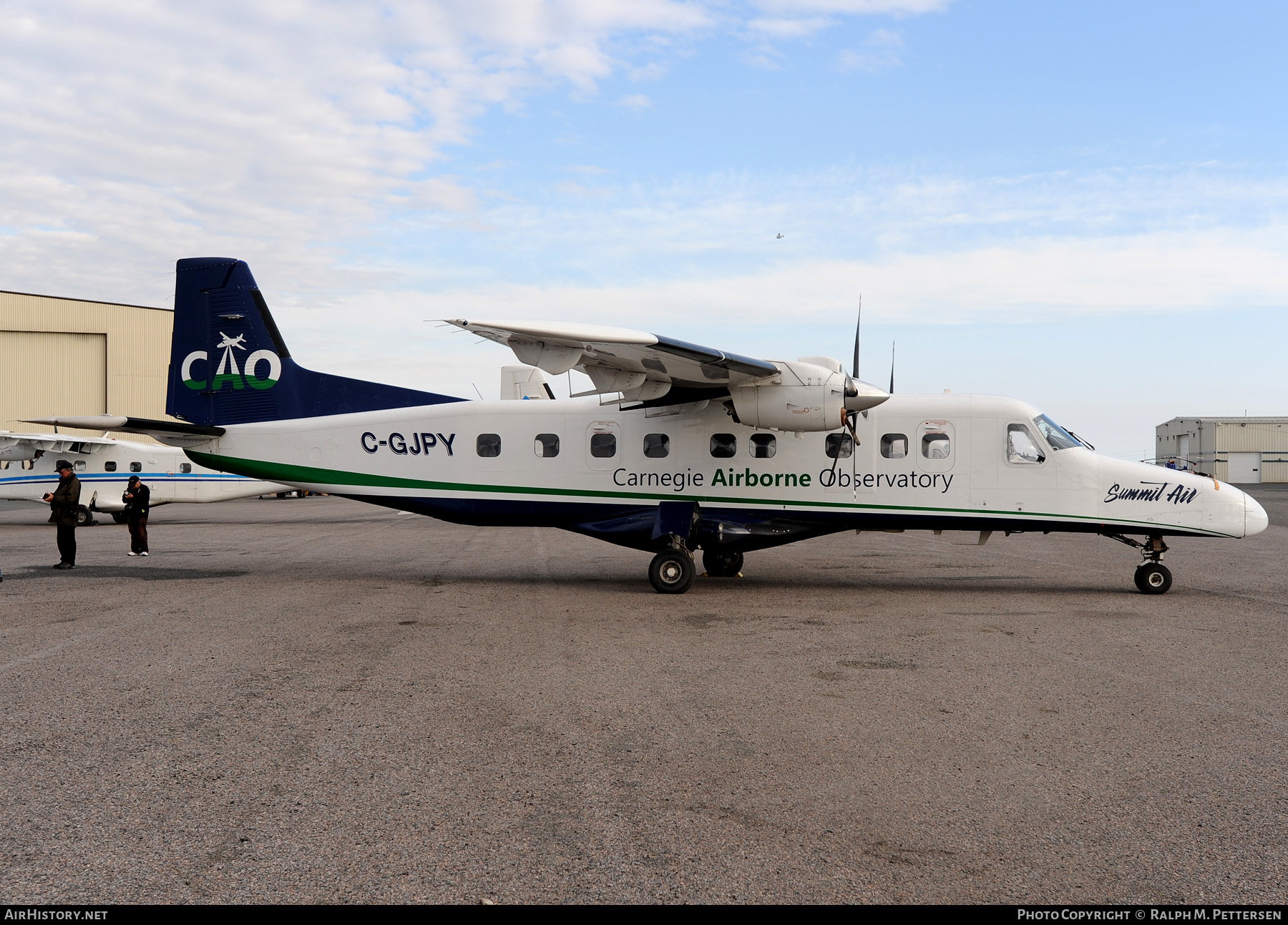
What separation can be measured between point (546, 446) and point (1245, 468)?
259 feet

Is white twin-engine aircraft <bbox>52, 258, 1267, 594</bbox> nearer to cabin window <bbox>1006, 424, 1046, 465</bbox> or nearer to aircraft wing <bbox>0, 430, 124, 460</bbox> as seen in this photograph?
cabin window <bbox>1006, 424, 1046, 465</bbox>

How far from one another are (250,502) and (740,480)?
122 ft

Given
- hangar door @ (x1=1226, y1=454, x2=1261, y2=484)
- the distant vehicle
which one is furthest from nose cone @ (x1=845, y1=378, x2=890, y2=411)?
hangar door @ (x1=1226, y1=454, x2=1261, y2=484)

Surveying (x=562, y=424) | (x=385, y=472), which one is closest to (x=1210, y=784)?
(x=562, y=424)

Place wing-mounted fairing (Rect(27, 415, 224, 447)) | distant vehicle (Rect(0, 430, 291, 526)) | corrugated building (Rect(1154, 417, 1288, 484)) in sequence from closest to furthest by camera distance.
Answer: wing-mounted fairing (Rect(27, 415, 224, 447)) → distant vehicle (Rect(0, 430, 291, 526)) → corrugated building (Rect(1154, 417, 1288, 484))

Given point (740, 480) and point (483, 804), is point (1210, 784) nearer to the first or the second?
point (483, 804)

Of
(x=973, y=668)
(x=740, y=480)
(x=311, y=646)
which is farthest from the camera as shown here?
(x=740, y=480)

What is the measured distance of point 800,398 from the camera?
39.6 feet

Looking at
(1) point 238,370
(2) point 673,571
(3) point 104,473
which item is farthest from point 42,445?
(2) point 673,571

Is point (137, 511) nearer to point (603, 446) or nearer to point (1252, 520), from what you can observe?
point (603, 446)

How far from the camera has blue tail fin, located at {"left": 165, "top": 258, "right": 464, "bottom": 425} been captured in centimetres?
1406

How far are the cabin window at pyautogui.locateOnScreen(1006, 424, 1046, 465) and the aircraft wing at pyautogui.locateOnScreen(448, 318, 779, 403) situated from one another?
3.60 meters

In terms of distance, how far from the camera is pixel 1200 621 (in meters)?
10.0

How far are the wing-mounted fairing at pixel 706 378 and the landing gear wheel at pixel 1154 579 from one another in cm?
437
